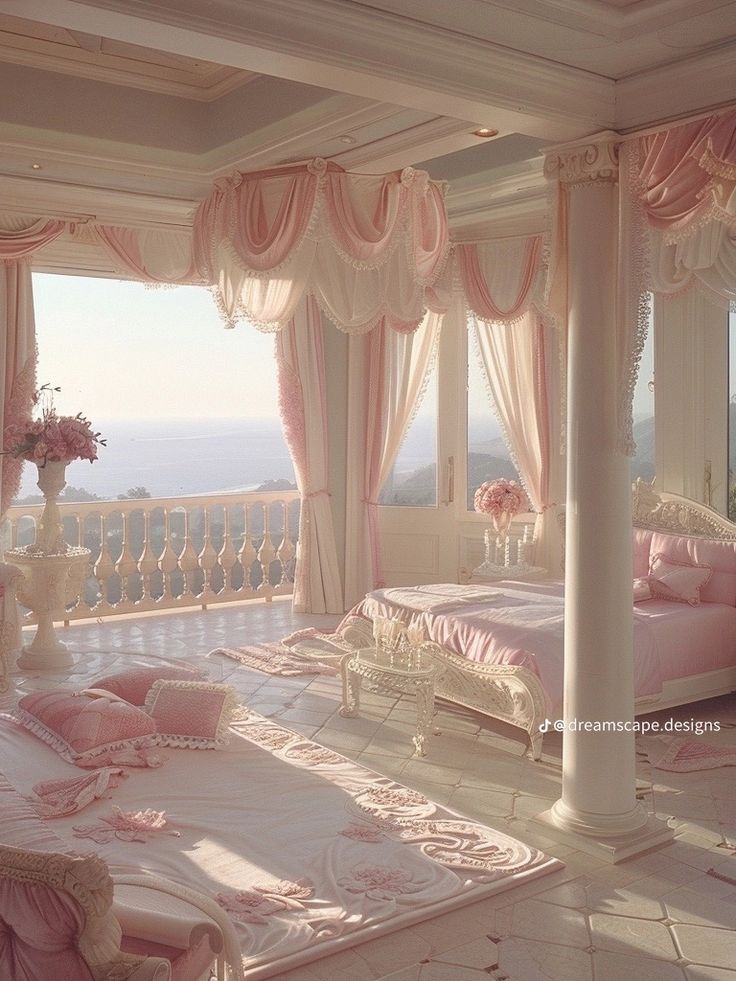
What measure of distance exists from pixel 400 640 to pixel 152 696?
134 cm

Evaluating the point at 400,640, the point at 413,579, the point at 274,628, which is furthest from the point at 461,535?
the point at 400,640

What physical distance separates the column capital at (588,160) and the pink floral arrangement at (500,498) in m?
4.09

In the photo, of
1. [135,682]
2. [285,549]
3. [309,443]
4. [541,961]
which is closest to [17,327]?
[309,443]

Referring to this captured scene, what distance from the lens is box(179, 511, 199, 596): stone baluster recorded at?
870 centimetres

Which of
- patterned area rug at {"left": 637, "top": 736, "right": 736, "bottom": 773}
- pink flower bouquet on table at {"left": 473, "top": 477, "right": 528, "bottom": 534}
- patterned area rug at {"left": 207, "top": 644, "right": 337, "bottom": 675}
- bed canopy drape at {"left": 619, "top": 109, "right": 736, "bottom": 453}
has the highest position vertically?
bed canopy drape at {"left": 619, "top": 109, "right": 736, "bottom": 453}

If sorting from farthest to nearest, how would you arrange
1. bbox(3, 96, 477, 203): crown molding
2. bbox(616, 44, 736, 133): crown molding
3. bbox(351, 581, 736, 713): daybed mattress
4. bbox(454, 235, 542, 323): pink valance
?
bbox(454, 235, 542, 323): pink valance
bbox(351, 581, 736, 713): daybed mattress
bbox(3, 96, 477, 203): crown molding
bbox(616, 44, 736, 133): crown molding

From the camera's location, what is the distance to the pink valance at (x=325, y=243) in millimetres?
5312

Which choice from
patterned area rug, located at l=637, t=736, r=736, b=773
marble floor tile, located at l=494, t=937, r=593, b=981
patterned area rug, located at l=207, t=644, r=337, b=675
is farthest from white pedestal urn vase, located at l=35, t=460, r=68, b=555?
marble floor tile, located at l=494, t=937, r=593, b=981

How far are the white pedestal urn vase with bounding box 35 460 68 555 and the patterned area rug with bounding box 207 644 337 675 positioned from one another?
1285mm

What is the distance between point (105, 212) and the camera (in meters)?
7.13

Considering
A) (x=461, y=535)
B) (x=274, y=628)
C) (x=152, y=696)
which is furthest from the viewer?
(x=461, y=535)

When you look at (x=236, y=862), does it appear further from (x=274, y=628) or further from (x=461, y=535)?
(x=461, y=535)

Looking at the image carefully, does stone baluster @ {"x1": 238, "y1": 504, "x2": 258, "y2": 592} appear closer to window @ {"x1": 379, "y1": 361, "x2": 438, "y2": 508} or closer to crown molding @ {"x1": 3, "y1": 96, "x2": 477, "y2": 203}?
window @ {"x1": 379, "y1": 361, "x2": 438, "y2": 508}

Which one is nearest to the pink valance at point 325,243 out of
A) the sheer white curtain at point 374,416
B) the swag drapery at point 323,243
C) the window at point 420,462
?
the swag drapery at point 323,243
